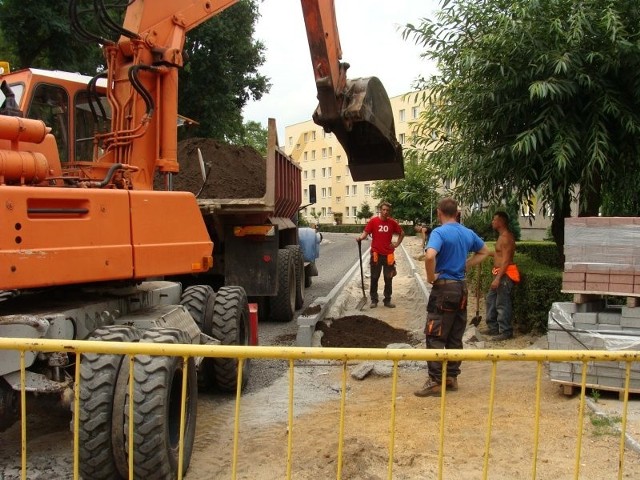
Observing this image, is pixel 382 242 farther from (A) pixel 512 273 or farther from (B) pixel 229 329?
(B) pixel 229 329

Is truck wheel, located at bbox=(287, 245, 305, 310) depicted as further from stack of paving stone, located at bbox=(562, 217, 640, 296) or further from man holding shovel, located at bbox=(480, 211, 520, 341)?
stack of paving stone, located at bbox=(562, 217, 640, 296)

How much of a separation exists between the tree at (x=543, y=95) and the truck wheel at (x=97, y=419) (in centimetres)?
493

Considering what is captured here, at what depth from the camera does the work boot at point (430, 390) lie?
5.32m

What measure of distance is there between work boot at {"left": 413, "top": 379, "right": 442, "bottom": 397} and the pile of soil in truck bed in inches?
171

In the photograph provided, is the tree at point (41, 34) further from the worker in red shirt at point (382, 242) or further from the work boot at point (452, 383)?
the work boot at point (452, 383)

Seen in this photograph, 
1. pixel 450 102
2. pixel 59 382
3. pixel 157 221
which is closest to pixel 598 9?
pixel 450 102

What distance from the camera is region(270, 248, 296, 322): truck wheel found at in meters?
9.12

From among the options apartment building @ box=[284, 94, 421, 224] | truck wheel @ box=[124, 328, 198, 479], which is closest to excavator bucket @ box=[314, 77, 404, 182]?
truck wheel @ box=[124, 328, 198, 479]

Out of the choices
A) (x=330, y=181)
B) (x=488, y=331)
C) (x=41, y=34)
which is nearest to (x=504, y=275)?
(x=488, y=331)

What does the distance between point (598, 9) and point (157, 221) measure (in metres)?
5.35

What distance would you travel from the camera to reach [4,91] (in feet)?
13.4

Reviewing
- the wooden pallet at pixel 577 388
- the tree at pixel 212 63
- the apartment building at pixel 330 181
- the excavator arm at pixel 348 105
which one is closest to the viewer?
the wooden pallet at pixel 577 388

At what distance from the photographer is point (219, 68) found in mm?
19562

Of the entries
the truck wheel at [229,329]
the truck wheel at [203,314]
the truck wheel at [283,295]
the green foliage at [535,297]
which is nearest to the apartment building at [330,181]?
the truck wheel at [283,295]
